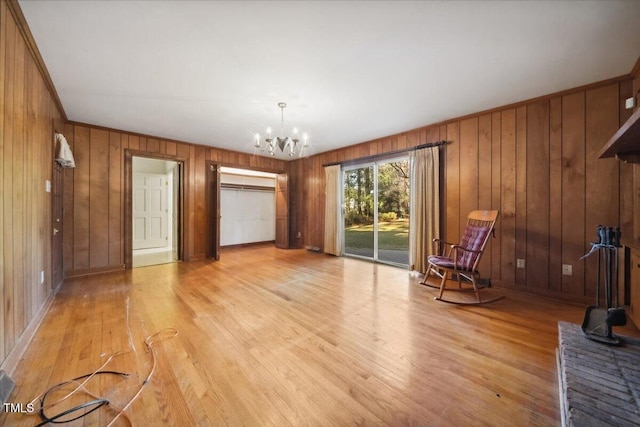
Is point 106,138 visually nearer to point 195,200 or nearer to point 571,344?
point 195,200

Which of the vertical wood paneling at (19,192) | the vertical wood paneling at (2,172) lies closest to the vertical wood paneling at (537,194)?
the vertical wood paneling at (2,172)

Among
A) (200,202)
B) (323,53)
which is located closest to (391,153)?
(323,53)

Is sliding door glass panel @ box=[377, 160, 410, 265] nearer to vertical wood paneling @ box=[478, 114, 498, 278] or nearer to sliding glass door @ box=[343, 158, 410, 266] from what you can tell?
sliding glass door @ box=[343, 158, 410, 266]

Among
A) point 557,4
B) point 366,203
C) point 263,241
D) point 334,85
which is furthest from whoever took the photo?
point 263,241

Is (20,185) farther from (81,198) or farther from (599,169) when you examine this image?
(599,169)

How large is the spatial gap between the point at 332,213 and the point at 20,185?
439cm

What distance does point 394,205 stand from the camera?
6.55 m

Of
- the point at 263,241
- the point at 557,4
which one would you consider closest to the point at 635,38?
the point at 557,4

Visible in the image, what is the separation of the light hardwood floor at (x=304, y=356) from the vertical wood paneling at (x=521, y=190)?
53 cm

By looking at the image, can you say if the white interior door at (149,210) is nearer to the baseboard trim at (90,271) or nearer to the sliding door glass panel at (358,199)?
the baseboard trim at (90,271)

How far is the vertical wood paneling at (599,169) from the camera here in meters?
2.52

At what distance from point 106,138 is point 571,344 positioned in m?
6.16

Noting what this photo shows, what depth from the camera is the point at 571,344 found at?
160 cm

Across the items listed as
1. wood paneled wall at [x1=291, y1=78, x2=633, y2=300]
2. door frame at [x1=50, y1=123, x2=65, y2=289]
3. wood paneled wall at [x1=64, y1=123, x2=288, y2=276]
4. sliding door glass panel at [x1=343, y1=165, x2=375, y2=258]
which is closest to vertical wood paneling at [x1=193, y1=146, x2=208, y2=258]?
wood paneled wall at [x1=64, y1=123, x2=288, y2=276]
